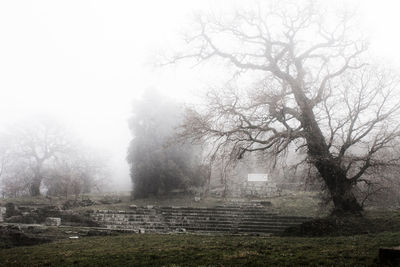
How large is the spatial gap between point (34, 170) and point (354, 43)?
1414 inches

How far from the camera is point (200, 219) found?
65.4ft

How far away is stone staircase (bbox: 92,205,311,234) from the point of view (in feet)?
58.6

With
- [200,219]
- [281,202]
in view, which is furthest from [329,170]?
[281,202]

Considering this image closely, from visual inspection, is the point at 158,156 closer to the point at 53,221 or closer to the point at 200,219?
the point at 200,219

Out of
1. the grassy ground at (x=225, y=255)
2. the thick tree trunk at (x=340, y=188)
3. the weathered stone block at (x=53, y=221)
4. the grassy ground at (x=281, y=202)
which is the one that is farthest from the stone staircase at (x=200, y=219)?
the grassy ground at (x=225, y=255)

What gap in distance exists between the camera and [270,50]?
16.1m

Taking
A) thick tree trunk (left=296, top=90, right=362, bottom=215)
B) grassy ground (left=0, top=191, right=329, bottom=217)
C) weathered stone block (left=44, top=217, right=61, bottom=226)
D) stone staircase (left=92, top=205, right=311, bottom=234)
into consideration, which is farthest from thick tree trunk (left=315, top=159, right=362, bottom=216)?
weathered stone block (left=44, top=217, right=61, bottom=226)

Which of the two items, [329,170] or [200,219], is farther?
[200,219]

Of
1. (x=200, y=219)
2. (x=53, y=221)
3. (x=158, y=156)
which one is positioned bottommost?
(x=200, y=219)

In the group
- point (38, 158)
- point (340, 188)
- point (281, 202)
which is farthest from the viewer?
point (38, 158)

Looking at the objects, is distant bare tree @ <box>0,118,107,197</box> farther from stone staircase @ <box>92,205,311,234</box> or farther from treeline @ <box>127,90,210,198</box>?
stone staircase @ <box>92,205,311,234</box>

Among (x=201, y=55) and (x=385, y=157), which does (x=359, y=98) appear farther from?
(x=201, y=55)

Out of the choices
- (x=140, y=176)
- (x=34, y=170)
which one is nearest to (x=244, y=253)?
(x=140, y=176)

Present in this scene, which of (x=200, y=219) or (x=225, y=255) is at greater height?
(x=225, y=255)
